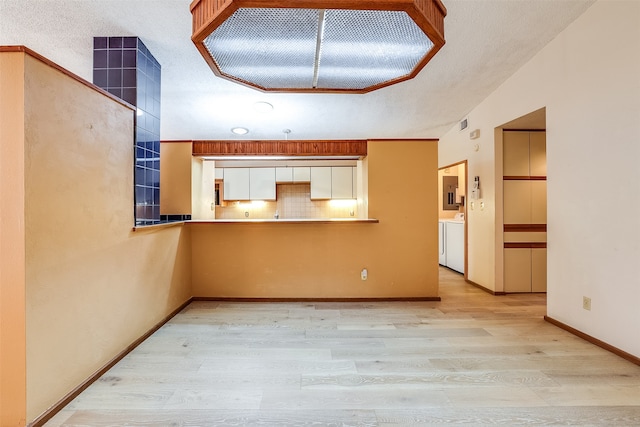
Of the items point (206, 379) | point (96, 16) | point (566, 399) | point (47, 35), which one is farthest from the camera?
point (47, 35)

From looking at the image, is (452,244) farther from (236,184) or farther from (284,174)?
(236,184)

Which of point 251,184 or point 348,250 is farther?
point 251,184

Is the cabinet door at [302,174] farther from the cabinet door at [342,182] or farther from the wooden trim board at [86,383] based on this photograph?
the wooden trim board at [86,383]

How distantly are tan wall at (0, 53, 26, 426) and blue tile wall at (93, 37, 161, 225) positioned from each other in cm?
95

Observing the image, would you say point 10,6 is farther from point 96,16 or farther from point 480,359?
point 480,359

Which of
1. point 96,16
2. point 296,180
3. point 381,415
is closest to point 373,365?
point 381,415

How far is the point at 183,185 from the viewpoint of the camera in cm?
380

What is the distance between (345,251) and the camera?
3.67 m

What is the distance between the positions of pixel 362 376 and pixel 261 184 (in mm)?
4665

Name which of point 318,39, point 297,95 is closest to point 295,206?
point 297,95

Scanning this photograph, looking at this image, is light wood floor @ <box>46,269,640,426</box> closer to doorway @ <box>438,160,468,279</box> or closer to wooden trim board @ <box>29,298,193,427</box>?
wooden trim board @ <box>29,298,193,427</box>

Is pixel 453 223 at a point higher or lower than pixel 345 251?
higher

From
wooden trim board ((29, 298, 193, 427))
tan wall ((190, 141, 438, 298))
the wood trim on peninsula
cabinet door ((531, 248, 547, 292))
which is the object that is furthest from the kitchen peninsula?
cabinet door ((531, 248, 547, 292))

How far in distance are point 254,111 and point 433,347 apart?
3385 millimetres
